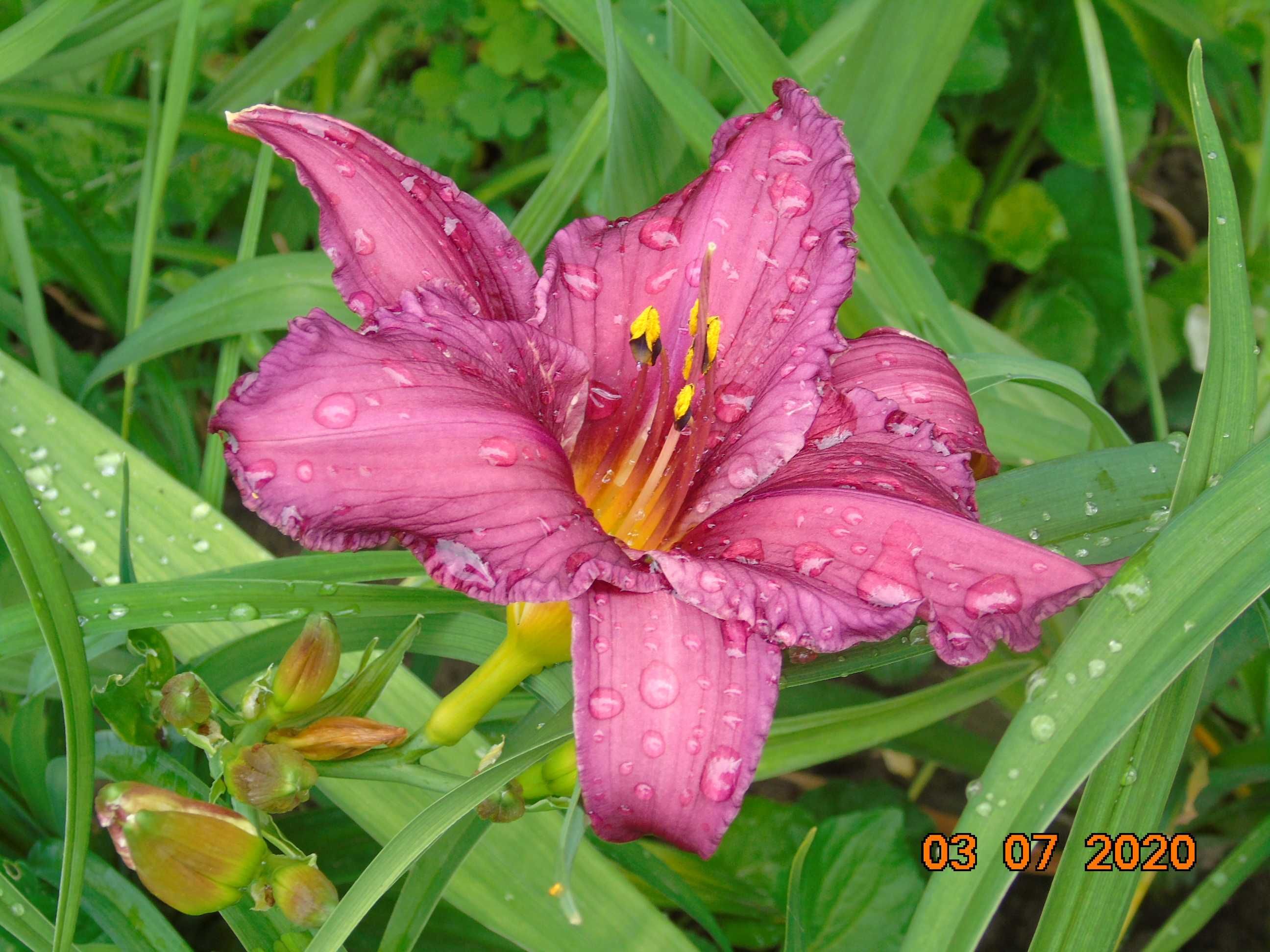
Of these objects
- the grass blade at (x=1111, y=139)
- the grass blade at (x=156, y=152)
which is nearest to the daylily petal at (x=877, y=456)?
the grass blade at (x=1111, y=139)

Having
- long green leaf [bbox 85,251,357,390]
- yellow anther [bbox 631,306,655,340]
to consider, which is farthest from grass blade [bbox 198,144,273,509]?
yellow anther [bbox 631,306,655,340]

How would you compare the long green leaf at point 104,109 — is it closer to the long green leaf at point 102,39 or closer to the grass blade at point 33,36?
the long green leaf at point 102,39

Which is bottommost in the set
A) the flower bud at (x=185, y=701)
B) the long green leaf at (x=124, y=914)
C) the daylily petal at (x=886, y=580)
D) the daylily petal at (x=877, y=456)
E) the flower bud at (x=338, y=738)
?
the long green leaf at (x=124, y=914)

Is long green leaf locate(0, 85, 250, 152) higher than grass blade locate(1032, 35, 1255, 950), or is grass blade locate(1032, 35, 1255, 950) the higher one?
long green leaf locate(0, 85, 250, 152)

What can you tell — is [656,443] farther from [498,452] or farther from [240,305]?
[240,305]

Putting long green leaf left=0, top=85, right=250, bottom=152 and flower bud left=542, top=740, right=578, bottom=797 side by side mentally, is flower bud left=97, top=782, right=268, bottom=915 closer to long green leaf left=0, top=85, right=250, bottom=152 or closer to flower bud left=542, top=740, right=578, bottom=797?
flower bud left=542, top=740, right=578, bottom=797

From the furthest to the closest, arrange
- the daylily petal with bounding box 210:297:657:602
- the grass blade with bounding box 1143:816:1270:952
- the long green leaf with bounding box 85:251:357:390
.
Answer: the long green leaf with bounding box 85:251:357:390, the grass blade with bounding box 1143:816:1270:952, the daylily petal with bounding box 210:297:657:602
